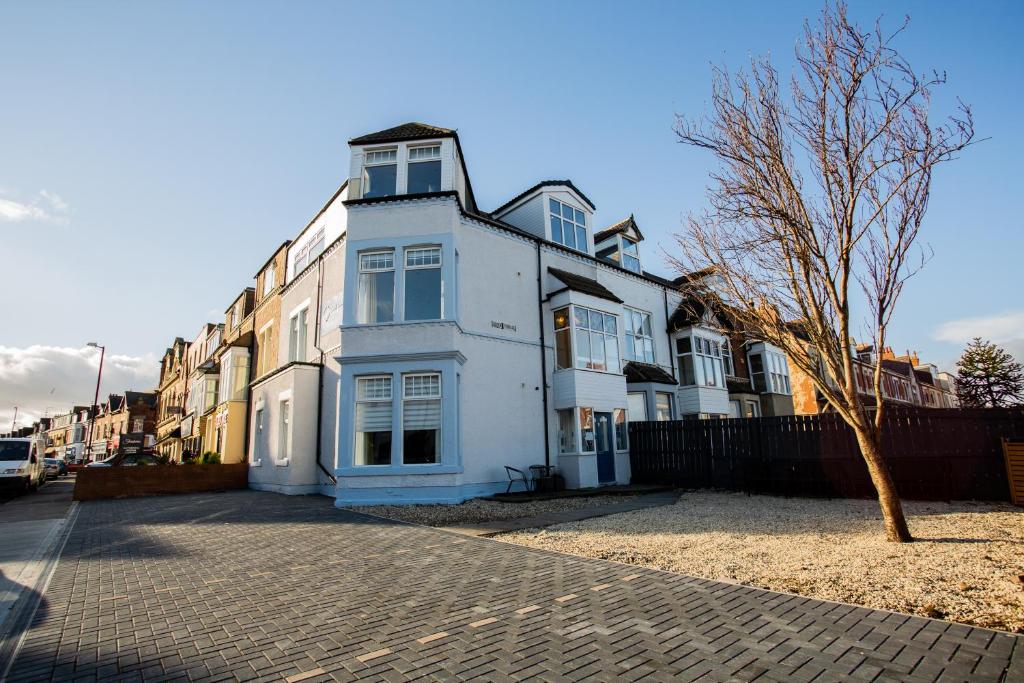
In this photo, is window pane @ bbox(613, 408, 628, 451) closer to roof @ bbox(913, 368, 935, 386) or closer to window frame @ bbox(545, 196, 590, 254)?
window frame @ bbox(545, 196, 590, 254)

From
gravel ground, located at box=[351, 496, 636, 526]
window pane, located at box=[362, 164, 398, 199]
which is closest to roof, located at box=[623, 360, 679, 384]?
gravel ground, located at box=[351, 496, 636, 526]

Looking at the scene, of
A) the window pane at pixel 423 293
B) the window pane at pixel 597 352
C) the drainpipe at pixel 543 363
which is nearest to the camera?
the window pane at pixel 423 293

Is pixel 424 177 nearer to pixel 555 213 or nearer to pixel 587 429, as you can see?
pixel 555 213

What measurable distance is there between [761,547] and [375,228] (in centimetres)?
1305

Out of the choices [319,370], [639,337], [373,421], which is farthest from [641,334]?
[319,370]

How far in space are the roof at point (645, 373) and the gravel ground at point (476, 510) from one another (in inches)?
265

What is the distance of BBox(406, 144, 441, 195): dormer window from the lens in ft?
52.4

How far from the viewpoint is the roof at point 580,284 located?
17750 millimetres

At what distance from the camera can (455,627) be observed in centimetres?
439

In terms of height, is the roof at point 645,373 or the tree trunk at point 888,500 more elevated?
the roof at point 645,373

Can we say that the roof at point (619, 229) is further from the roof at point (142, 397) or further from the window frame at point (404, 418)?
the roof at point (142, 397)

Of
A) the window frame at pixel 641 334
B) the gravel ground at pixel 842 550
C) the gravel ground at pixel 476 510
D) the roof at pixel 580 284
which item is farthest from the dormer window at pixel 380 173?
the gravel ground at pixel 842 550

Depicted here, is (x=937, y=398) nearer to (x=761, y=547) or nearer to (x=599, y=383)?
(x=599, y=383)

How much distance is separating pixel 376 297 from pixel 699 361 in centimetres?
1522
